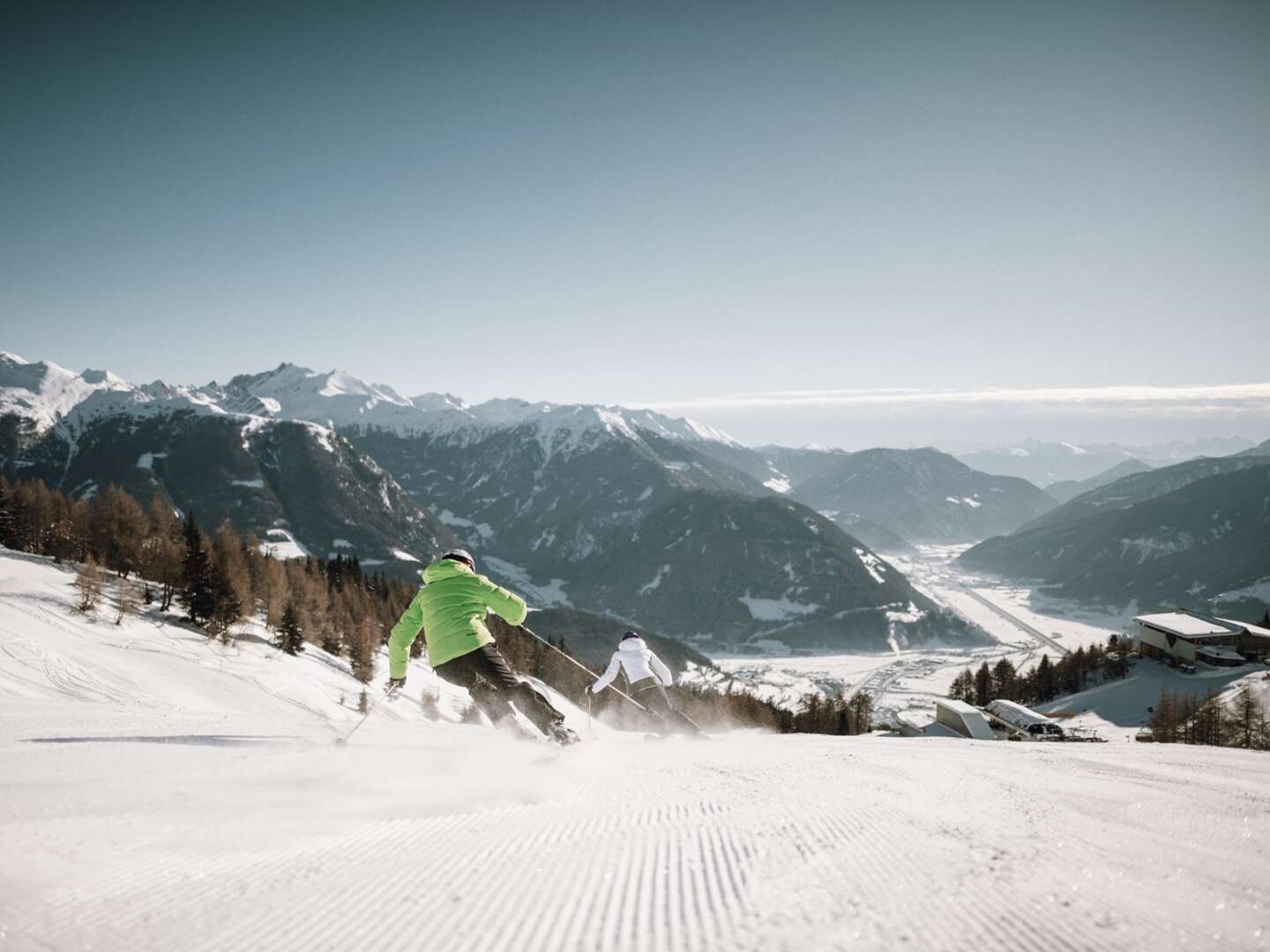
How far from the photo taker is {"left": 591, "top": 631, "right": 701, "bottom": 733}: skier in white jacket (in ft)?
43.7

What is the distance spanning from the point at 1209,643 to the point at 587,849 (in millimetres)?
108670

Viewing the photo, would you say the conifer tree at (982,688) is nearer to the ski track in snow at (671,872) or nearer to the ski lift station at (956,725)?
the ski lift station at (956,725)

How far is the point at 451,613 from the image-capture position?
8.17 meters

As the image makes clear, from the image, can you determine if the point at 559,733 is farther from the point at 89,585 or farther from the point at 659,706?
the point at 89,585

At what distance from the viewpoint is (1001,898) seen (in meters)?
3.34

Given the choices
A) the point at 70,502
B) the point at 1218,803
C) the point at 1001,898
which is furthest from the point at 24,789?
the point at 70,502

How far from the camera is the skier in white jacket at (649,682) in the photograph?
13.3 m

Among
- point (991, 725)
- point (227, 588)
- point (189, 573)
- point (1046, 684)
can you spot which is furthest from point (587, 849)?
point (1046, 684)

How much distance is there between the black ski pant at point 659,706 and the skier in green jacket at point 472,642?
17.2 ft

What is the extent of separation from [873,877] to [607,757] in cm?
523

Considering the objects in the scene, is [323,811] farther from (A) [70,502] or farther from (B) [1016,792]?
(A) [70,502]

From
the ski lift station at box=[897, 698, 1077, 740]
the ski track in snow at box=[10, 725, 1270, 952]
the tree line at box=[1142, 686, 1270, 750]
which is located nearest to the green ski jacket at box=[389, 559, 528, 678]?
the ski track in snow at box=[10, 725, 1270, 952]

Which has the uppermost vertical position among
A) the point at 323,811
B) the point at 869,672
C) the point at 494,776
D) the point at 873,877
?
the point at 873,877

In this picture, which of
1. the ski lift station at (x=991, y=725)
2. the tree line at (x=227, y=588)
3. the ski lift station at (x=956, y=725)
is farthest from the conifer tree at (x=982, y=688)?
the ski lift station at (x=956, y=725)
